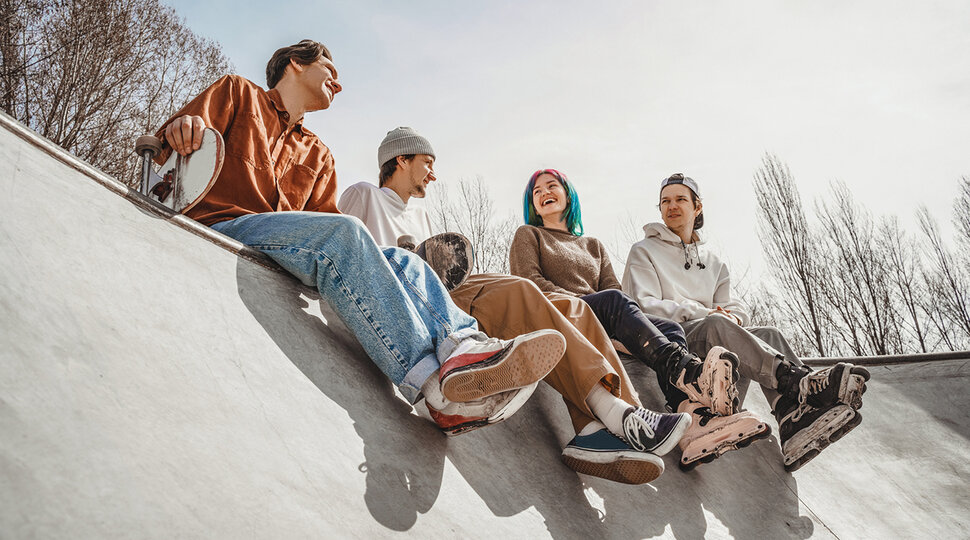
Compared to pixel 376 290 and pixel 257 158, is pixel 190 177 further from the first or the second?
pixel 376 290

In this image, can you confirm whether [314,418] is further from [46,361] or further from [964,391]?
[964,391]

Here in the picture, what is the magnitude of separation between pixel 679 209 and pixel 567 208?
0.76 m

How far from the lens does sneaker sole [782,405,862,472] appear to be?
8.71 ft

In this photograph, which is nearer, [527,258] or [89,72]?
[527,258]

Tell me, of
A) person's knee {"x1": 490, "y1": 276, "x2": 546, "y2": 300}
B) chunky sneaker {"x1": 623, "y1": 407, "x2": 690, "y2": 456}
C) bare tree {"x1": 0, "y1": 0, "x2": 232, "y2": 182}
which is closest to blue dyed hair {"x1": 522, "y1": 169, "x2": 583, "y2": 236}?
person's knee {"x1": 490, "y1": 276, "x2": 546, "y2": 300}

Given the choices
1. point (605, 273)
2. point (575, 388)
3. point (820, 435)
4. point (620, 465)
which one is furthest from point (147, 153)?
point (820, 435)

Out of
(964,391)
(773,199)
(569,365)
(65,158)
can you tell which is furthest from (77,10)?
(773,199)

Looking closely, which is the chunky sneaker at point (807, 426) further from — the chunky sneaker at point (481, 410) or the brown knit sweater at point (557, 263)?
the chunky sneaker at point (481, 410)

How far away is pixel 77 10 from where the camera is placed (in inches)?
308

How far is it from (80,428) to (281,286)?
45.7 inches

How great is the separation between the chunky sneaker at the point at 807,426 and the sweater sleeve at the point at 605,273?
1177 millimetres

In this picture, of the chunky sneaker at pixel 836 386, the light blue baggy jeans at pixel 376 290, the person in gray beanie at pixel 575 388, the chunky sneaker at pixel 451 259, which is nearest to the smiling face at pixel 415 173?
the person in gray beanie at pixel 575 388

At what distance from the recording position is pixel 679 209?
14.0ft

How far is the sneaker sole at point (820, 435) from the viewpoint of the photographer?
265cm
